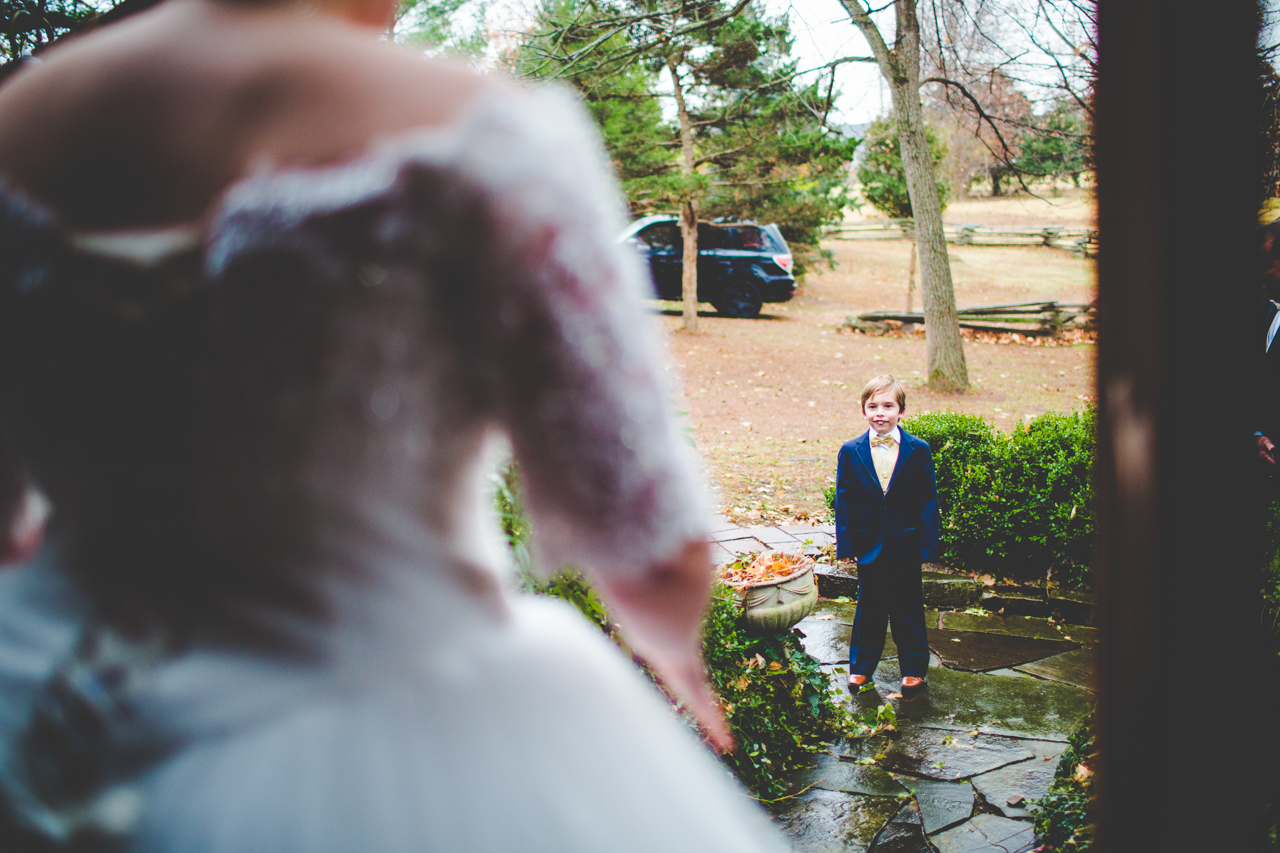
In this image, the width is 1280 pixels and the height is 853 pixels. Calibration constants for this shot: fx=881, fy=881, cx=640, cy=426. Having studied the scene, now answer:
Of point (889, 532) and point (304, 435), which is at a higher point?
point (304, 435)

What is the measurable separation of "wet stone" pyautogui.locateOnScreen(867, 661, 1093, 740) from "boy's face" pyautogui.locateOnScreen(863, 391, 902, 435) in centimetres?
143

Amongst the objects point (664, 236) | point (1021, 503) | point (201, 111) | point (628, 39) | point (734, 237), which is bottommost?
point (1021, 503)

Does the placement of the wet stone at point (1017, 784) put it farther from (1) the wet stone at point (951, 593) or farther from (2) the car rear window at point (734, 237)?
(2) the car rear window at point (734, 237)

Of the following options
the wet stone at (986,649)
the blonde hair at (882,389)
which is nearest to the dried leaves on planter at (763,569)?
the blonde hair at (882,389)

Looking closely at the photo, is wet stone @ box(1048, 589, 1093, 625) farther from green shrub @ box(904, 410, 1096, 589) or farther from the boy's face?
the boy's face

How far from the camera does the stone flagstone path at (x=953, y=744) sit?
134 inches

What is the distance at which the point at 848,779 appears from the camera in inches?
149

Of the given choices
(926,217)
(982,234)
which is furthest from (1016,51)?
(982,234)

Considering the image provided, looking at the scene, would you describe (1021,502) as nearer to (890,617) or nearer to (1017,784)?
(890,617)

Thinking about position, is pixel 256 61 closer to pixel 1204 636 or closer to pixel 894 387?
pixel 1204 636

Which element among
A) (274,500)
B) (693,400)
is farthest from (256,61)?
(693,400)

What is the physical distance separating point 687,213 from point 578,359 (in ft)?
52.4

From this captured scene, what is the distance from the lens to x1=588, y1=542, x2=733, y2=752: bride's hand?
3.15ft

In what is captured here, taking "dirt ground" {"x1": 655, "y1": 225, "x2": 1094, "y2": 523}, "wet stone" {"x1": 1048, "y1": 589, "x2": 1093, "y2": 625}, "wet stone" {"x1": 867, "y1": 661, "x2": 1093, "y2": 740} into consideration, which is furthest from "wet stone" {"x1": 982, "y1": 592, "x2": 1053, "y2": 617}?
"dirt ground" {"x1": 655, "y1": 225, "x2": 1094, "y2": 523}
